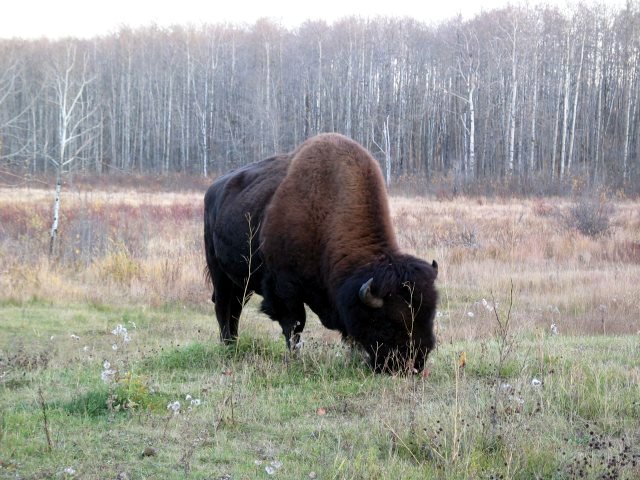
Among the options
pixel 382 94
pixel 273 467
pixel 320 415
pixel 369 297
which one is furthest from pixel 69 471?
pixel 382 94

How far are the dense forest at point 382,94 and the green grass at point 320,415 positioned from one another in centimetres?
3508

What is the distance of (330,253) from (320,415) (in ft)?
6.51

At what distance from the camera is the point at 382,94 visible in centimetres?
5534

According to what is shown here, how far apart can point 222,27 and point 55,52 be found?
17086mm

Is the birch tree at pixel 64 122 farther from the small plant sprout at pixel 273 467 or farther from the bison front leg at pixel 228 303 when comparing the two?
the small plant sprout at pixel 273 467

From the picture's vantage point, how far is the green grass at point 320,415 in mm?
3924

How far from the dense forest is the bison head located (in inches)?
1390

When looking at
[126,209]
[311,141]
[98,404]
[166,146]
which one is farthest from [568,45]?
[98,404]

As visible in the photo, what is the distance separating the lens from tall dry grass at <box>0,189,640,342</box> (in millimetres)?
10656

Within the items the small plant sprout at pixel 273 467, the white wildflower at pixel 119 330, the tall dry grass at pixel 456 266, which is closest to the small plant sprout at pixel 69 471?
the small plant sprout at pixel 273 467

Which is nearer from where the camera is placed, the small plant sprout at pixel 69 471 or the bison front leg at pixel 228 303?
the small plant sprout at pixel 69 471

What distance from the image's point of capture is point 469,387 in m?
5.57

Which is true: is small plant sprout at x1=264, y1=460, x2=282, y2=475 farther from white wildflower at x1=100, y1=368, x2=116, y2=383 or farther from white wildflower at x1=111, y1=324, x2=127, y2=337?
white wildflower at x1=111, y1=324, x2=127, y2=337

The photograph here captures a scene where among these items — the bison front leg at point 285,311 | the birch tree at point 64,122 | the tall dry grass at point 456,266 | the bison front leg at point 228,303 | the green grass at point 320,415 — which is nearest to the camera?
the green grass at point 320,415
